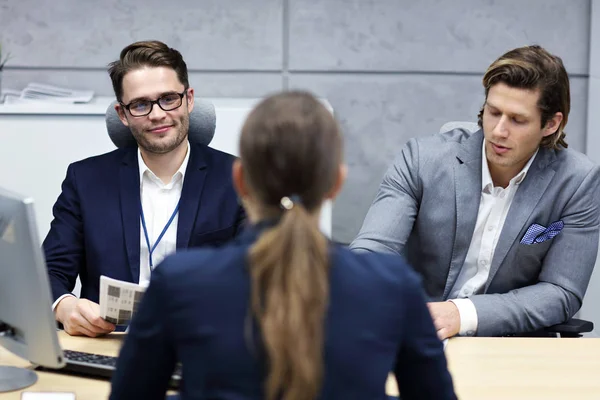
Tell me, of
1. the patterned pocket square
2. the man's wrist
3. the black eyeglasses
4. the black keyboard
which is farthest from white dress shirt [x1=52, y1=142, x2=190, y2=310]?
the patterned pocket square

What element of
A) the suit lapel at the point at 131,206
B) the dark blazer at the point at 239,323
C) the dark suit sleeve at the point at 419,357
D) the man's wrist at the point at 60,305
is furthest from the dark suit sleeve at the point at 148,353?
the suit lapel at the point at 131,206

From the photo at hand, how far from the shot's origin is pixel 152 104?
2.34 metres

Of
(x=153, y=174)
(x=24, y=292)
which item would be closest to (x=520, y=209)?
(x=153, y=174)

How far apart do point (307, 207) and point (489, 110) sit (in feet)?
4.35

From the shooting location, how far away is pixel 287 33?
146 inches

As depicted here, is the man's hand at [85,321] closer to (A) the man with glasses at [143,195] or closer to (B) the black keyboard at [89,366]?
(B) the black keyboard at [89,366]

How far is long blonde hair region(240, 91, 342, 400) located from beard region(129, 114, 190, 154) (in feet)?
4.08

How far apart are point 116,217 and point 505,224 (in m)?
1.00

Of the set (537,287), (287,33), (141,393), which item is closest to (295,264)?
(141,393)

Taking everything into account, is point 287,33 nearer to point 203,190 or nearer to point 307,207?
point 203,190

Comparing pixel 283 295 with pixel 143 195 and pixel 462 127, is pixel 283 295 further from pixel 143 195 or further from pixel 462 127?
pixel 462 127

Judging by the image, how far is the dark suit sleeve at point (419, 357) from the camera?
1184mm

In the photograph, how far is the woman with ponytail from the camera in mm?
1071

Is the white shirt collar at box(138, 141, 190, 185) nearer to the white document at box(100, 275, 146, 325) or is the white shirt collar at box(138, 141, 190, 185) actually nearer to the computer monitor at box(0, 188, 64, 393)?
the white document at box(100, 275, 146, 325)
